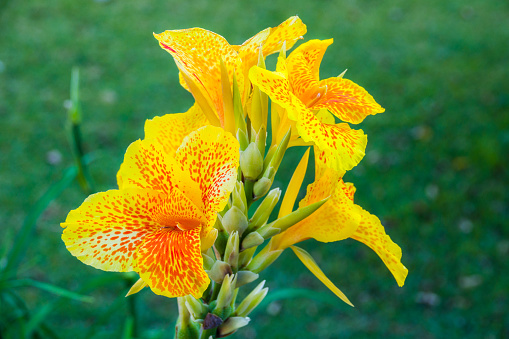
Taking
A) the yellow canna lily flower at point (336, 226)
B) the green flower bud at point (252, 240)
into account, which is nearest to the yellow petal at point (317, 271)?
the yellow canna lily flower at point (336, 226)

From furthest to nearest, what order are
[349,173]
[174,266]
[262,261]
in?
[349,173]
[262,261]
[174,266]

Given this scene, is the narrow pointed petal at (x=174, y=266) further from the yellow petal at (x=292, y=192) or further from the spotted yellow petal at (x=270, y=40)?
the spotted yellow petal at (x=270, y=40)

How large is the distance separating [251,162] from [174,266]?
0.78 ft

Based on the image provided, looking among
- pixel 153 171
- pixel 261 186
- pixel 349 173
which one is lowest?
pixel 349 173

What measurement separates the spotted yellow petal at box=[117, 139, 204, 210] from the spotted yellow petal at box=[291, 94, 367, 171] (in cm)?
21

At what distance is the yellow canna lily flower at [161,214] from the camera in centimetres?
77

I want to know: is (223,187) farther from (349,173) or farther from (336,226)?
(349,173)

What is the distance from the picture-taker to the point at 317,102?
3.10ft

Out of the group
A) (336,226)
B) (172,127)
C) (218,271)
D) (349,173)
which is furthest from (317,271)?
(349,173)

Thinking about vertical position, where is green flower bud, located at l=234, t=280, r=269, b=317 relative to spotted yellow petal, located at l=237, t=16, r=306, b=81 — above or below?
below

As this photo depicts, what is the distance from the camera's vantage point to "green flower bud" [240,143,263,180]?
35.4 inches

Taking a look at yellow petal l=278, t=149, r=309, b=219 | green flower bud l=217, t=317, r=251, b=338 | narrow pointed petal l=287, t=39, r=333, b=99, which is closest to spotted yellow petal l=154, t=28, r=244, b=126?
narrow pointed petal l=287, t=39, r=333, b=99

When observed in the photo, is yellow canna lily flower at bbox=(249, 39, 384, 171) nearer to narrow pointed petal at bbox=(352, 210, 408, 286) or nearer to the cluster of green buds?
the cluster of green buds

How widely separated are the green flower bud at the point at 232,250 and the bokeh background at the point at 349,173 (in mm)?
887
